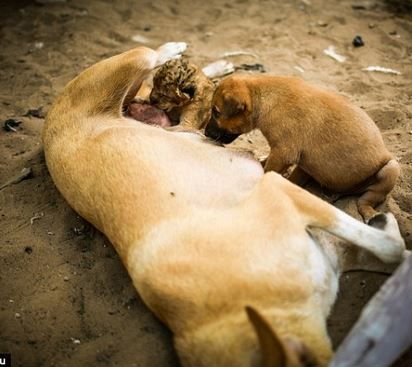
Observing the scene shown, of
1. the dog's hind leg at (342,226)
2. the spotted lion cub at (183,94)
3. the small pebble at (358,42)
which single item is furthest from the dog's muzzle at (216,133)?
the small pebble at (358,42)

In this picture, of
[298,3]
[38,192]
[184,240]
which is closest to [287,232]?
[184,240]

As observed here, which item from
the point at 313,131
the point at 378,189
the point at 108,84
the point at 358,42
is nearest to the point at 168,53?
the point at 108,84

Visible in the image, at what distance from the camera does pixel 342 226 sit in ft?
8.35

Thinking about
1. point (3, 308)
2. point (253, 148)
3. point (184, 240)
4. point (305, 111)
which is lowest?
point (3, 308)

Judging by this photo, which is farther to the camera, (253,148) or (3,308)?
(253,148)

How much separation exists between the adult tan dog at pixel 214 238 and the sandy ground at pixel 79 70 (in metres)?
0.35

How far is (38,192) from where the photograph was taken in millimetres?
3705

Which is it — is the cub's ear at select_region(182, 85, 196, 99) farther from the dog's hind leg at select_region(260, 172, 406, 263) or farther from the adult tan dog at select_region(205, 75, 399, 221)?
the dog's hind leg at select_region(260, 172, 406, 263)

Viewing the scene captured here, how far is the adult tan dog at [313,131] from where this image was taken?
309 centimetres

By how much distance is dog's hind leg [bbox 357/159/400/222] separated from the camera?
3051 mm

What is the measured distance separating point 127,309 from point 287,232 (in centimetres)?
109

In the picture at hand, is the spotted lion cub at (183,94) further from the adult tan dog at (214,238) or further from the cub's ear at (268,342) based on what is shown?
the cub's ear at (268,342)

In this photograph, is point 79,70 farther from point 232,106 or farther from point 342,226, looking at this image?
point 342,226

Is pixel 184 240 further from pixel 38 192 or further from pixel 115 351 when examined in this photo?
pixel 38 192
